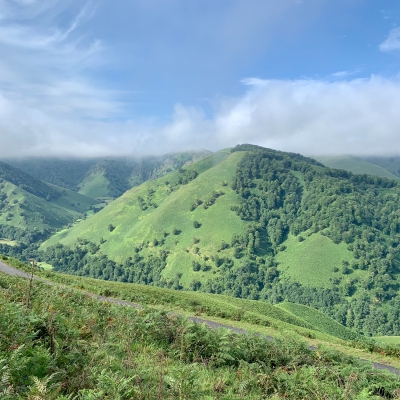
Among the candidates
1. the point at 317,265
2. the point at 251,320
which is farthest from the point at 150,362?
the point at 317,265

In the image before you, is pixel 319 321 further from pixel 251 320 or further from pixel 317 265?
pixel 317 265

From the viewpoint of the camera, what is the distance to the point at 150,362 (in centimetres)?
1051

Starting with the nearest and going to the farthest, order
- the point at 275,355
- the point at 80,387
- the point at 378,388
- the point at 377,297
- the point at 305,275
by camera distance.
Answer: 1. the point at 80,387
2. the point at 378,388
3. the point at 275,355
4. the point at 377,297
5. the point at 305,275

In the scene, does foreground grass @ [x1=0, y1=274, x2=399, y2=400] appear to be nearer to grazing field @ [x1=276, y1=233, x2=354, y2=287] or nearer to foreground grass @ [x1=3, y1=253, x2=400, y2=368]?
foreground grass @ [x1=3, y1=253, x2=400, y2=368]

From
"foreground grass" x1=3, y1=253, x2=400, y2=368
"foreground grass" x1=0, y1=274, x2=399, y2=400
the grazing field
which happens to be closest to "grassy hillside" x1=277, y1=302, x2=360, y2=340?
"foreground grass" x1=3, y1=253, x2=400, y2=368

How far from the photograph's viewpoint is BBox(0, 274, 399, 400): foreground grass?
685 centimetres

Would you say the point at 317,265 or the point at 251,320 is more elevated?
the point at 251,320

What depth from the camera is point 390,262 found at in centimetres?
18138

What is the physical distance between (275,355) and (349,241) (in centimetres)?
20787

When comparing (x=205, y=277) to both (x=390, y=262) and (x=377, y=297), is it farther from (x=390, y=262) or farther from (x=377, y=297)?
(x=390, y=262)

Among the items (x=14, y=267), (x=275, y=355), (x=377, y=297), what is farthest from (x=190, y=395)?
(x=377, y=297)

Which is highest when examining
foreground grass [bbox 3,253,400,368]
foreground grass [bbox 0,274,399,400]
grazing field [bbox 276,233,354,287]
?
foreground grass [bbox 0,274,399,400]

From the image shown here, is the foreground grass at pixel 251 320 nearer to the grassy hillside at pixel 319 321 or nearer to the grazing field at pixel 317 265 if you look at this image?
the grassy hillside at pixel 319 321

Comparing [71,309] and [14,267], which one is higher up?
[71,309]
